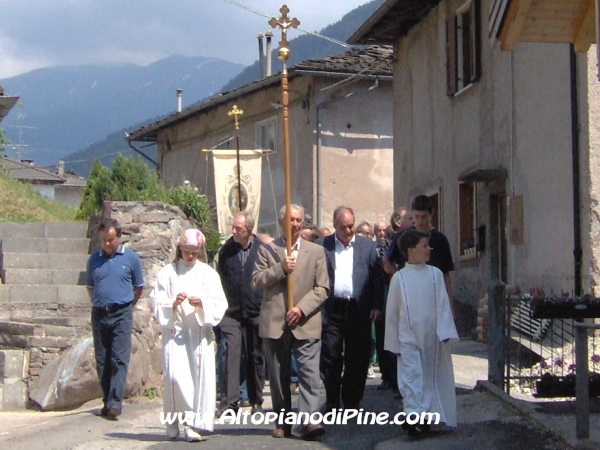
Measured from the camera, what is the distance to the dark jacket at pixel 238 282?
33.1 ft

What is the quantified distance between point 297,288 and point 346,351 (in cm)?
112

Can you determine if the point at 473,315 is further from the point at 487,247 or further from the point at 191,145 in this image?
the point at 191,145

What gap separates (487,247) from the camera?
16.9m

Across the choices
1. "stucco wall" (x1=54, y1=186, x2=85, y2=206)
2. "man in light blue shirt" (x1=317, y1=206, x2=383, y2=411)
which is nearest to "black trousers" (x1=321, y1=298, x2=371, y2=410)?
"man in light blue shirt" (x1=317, y1=206, x2=383, y2=411)

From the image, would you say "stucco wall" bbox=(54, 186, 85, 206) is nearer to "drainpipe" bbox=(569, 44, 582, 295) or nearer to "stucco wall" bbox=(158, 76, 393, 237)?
"stucco wall" bbox=(158, 76, 393, 237)

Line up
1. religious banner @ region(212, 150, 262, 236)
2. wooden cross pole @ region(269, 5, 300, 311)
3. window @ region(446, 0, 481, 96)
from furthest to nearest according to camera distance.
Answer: religious banner @ region(212, 150, 262, 236) → window @ region(446, 0, 481, 96) → wooden cross pole @ region(269, 5, 300, 311)

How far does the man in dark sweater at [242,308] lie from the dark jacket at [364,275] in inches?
31.8

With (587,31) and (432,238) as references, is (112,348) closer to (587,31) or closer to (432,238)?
(432,238)

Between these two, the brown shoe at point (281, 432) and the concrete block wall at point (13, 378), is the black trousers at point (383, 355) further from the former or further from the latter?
the concrete block wall at point (13, 378)

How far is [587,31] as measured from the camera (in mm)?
9297

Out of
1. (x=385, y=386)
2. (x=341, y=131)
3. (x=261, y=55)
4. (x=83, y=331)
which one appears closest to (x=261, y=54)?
(x=261, y=55)

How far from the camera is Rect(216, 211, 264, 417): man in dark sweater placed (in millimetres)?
9984

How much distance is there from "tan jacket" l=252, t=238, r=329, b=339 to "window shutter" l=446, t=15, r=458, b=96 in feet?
32.4

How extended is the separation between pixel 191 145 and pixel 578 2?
87.9 feet
